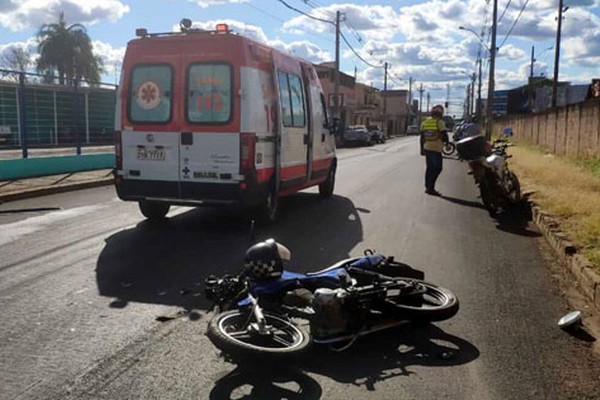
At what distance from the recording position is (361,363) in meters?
4.11

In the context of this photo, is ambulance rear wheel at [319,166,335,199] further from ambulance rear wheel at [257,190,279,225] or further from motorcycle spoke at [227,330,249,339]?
motorcycle spoke at [227,330,249,339]

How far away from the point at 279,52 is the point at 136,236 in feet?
11.1

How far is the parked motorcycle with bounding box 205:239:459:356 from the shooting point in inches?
157

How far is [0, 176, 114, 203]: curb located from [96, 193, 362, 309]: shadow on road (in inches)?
146

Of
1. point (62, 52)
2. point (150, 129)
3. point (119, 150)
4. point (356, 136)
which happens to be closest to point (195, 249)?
point (150, 129)

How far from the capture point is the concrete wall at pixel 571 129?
59.6ft

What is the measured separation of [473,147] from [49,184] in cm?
858

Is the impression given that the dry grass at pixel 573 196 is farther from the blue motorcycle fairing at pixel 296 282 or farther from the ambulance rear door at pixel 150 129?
the ambulance rear door at pixel 150 129

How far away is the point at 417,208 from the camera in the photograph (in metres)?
11.1

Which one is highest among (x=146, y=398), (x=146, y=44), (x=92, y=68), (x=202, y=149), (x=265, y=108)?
(x=92, y=68)

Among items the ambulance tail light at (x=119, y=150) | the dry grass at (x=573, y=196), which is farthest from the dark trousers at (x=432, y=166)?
the ambulance tail light at (x=119, y=150)

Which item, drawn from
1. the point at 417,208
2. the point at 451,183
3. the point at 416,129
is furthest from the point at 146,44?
the point at 416,129

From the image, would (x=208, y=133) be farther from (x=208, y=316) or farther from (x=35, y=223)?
(x=208, y=316)

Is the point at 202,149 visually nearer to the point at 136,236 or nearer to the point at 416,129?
the point at 136,236
